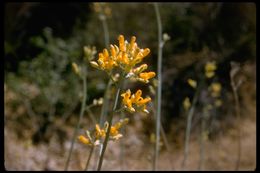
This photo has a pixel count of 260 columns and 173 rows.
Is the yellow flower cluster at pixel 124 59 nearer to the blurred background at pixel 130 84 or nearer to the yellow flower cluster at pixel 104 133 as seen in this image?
the yellow flower cluster at pixel 104 133

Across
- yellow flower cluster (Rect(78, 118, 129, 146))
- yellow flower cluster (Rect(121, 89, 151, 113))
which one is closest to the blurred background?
yellow flower cluster (Rect(78, 118, 129, 146))

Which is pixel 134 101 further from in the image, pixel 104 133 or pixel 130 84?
pixel 130 84

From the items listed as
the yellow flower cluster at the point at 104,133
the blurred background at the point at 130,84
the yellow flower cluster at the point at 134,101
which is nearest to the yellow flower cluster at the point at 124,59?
the yellow flower cluster at the point at 134,101

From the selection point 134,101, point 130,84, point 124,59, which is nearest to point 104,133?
point 134,101

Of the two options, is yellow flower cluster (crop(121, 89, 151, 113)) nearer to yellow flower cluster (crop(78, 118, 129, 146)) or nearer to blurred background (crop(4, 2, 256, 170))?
yellow flower cluster (crop(78, 118, 129, 146))

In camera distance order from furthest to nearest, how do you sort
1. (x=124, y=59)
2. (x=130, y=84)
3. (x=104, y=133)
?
(x=130, y=84) < (x=104, y=133) < (x=124, y=59)

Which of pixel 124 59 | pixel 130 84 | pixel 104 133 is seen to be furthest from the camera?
pixel 130 84

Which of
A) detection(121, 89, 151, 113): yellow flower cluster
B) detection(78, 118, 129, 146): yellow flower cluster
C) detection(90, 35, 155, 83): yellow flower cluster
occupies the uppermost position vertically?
detection(90, 35, 155, 83): yellow flower cluster

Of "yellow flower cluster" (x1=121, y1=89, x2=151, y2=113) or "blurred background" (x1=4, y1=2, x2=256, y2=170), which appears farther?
"blurred background" (x1=4, y1=2, x2=256, y2=170)

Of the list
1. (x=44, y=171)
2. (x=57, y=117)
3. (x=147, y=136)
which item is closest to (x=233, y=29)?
(x=147, y=136)
